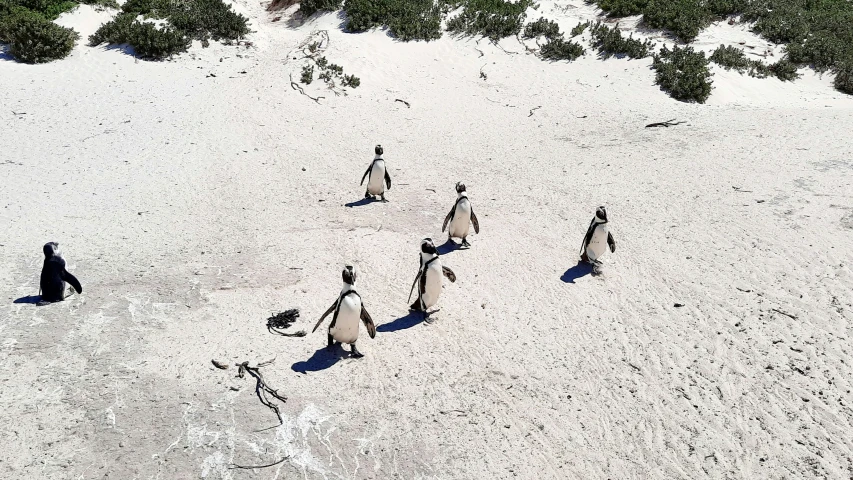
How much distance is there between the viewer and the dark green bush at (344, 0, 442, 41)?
67.6 ft

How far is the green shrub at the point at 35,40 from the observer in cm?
1819

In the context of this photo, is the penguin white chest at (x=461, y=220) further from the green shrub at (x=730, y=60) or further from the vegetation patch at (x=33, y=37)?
the vegetation patch at (x=33, y=37)

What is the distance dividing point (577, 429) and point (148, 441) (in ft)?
13.8

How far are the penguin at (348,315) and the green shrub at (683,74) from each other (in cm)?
1307

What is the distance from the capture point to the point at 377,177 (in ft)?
41.9

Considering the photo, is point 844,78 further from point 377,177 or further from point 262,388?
point 262,388

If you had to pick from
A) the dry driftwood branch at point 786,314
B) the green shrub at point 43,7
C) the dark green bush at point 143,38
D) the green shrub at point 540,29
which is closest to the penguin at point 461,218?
the dry driftwood branch at point 786,314

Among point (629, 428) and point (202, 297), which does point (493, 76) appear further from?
point (629, 428)

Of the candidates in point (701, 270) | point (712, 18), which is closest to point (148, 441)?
point (701, 270)

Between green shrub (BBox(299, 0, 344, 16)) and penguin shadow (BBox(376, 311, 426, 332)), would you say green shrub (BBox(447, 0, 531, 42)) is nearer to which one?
green shrub (BBox(299, 0, 344, 16))

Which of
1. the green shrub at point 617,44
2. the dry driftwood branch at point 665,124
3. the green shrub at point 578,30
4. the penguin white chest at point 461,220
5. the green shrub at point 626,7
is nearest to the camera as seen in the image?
the penguin white chest at point 461,220

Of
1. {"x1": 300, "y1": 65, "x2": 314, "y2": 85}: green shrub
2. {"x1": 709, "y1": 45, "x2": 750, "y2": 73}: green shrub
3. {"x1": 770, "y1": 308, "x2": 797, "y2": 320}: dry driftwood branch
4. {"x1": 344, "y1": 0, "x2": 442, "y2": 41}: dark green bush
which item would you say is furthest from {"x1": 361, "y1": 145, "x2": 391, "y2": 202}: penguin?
{"x1": 709, "y1": 45, "x2": 750, "y2": 73}: green shrub

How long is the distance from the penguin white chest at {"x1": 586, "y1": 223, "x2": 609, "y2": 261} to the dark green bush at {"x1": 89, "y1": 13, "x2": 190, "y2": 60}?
46.2 feet

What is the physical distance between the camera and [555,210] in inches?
496
